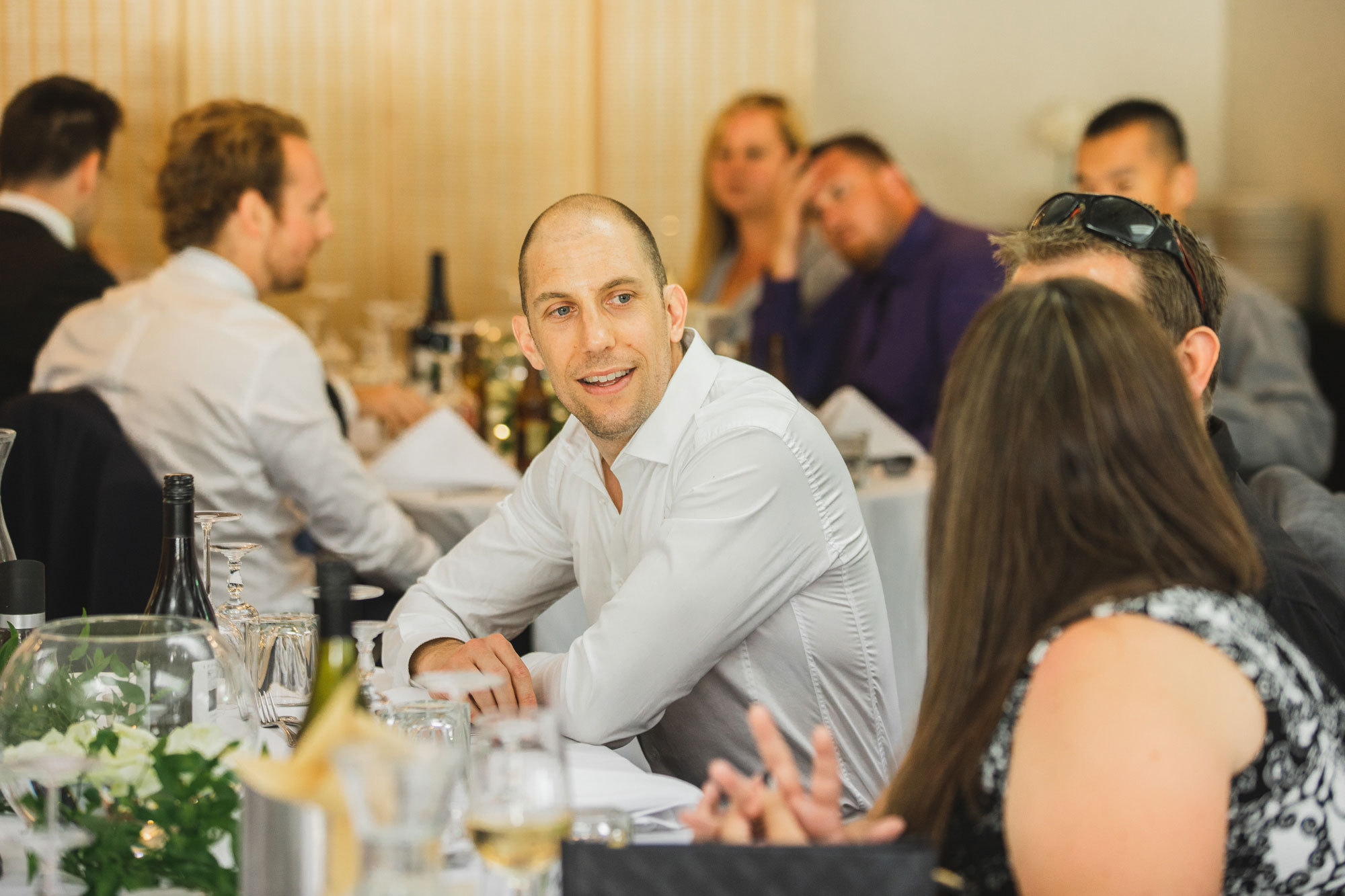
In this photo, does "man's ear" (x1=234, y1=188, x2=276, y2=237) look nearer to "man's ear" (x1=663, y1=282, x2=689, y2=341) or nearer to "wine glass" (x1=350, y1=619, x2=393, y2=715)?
"man's ear" (x1=663, y1=282, x2=689, y2=341)

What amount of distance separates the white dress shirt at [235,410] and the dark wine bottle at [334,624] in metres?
2.00

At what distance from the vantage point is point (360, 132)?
598 cm

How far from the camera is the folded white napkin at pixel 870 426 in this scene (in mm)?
3461

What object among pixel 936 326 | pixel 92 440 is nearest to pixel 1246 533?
pixel 92 440

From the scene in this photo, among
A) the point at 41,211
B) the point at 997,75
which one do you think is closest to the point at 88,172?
the point at 41,211

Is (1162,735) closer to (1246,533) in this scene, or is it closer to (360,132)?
(1246,533)

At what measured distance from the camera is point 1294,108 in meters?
5.35

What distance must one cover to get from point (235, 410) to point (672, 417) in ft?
4.25

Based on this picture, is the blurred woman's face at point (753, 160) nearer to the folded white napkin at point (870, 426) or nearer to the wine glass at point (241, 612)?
the folded white napkin at point (870, 426)

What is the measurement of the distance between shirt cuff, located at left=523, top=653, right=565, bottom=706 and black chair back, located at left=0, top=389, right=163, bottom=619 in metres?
1.03

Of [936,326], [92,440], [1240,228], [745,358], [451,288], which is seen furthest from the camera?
[451,288]

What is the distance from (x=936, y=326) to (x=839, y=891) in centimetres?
343

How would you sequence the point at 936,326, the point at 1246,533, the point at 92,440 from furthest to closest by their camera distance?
A: the point at 936,326 → the point at 92,440 → the point at 1246,533

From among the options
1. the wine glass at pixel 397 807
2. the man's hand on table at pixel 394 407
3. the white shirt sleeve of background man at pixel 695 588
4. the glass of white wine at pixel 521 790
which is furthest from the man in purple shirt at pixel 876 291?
the wine glass at pixel 397 807
